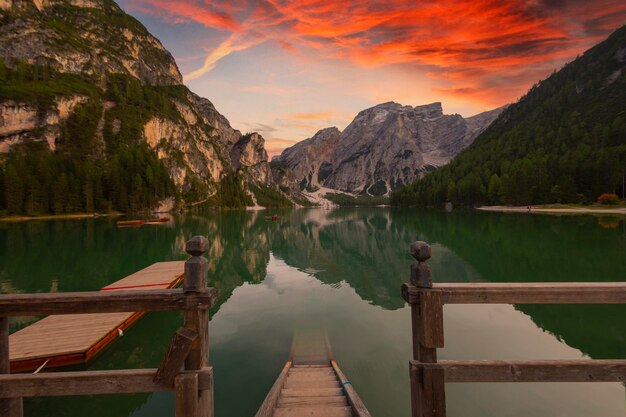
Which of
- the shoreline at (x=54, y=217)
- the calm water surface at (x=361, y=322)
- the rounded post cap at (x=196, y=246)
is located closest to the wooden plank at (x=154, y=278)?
the calm water surface at (x=361, y=322)

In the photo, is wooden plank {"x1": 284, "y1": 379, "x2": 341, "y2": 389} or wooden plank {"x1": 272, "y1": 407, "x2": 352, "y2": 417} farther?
wooden plank {"x1": 284, "y1": 379, "x2": 341, "y2": 389}

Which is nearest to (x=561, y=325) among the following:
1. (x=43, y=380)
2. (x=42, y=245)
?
(x=43, y=380)

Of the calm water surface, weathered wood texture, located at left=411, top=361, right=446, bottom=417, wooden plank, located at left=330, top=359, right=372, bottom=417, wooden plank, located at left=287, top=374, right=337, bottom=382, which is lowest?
the calm water surface

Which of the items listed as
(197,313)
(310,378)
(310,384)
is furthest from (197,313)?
(310,378)

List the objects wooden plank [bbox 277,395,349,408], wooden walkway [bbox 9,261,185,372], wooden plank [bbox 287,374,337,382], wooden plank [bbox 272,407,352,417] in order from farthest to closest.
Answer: wooden walkway [bbox 9,261,185,372] → wooden plank [bbox 287,374,337,382] → wooden plank [bbox 277,395,349,408] → wooden plank [bbox 272,407,352,417]

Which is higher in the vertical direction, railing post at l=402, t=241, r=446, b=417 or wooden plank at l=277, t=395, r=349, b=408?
railing post at l=402, t=241, r=446, b=417

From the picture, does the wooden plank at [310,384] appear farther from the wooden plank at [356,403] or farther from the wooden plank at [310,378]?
the wooden plank at [356,403]

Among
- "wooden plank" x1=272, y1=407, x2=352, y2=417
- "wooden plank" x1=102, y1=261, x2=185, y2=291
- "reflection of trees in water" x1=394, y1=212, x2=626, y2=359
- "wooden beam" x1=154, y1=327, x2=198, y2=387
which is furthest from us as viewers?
"wooden plank" x1=102, y1=261, x2=185, y2=291

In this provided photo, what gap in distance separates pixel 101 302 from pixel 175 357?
1437 millimetres

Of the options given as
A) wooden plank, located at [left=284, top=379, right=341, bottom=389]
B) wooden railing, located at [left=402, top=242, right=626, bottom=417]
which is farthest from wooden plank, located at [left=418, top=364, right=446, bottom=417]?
wooden plank, located at [left=284, top=379, right=341, bottom=389]

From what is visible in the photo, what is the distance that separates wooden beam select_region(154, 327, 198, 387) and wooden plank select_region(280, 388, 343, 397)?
15.9 feet

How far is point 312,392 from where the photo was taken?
8523 millimetres

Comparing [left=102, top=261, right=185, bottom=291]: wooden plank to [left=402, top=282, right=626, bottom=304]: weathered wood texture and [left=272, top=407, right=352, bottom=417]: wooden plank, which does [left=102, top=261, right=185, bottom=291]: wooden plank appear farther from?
[left=402, top=282, right=626, bottom=304]: weathered wood texture

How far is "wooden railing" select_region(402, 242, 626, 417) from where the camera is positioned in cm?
434
